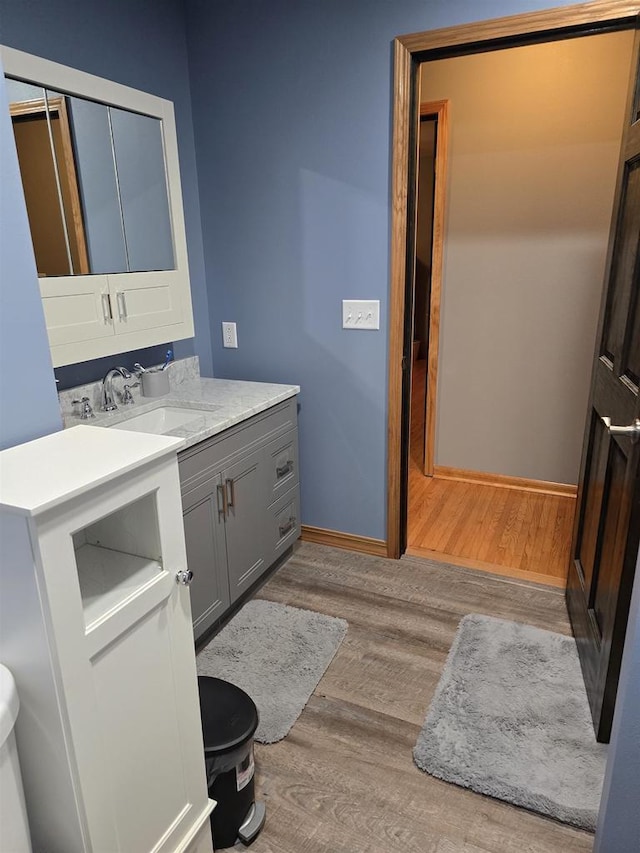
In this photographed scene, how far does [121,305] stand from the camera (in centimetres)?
214

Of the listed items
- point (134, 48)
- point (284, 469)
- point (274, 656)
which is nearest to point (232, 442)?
point (284, 469)

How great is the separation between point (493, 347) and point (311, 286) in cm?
136

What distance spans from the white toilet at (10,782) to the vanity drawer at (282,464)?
1513 mm

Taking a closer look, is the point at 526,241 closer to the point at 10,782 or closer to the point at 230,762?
the point at 230,762

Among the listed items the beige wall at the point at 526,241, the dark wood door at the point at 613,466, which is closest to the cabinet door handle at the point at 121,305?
the dark wood door at the point at 613,466

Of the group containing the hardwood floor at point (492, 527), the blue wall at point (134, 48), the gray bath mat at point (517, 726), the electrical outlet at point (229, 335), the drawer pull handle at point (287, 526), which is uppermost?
the blue wall at point (134, 48)

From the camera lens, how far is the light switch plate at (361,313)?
2473mm

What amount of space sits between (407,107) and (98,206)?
3.97ft

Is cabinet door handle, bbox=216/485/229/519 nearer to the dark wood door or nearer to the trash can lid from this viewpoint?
the trash can lid

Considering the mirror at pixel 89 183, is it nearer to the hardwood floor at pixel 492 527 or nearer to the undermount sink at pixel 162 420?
the undermount sink at pixel 162 420

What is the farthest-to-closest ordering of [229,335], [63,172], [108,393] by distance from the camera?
1. [229,335]
2. [108,393]
3. [63,172]

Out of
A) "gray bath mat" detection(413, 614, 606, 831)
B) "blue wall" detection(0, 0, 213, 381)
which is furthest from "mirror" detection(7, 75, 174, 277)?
"gray bath mat" detection(413, 614, 606, 831)

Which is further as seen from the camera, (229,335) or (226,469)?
(229,335)

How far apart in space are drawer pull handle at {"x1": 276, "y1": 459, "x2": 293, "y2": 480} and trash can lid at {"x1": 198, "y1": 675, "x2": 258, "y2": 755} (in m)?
1.09
